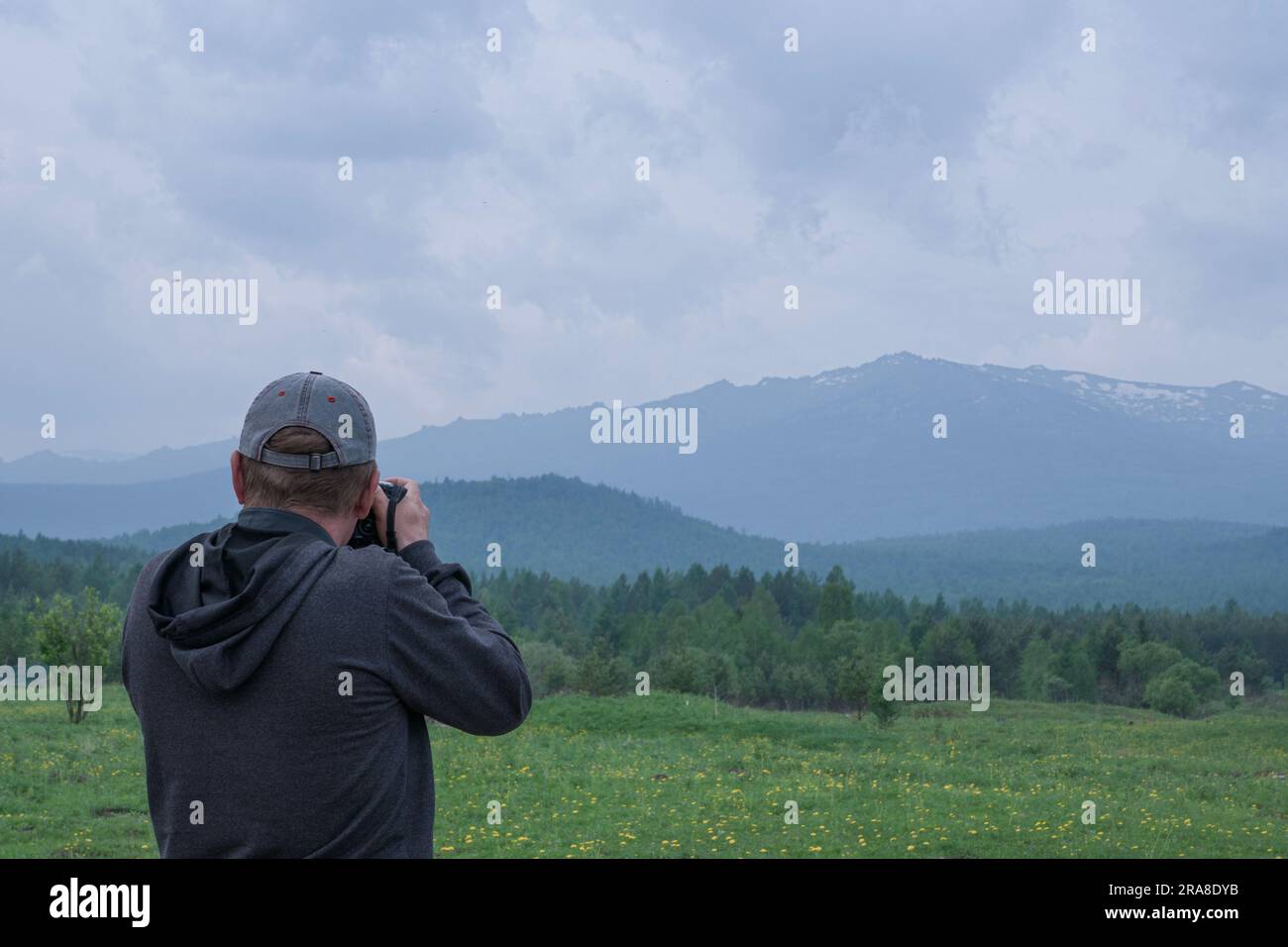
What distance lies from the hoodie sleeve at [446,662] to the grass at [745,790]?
10215 millimetres

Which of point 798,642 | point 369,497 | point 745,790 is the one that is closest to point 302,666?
point 369,497

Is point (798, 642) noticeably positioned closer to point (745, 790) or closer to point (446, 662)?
point (745, 790)

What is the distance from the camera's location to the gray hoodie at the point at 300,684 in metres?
2.22

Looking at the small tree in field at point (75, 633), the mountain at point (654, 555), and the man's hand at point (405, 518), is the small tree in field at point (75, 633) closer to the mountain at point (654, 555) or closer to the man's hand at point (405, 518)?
the man's hand at point (405, 518)

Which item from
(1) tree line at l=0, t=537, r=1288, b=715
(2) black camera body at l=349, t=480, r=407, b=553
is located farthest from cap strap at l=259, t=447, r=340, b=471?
(1) tree line at l=0, t=537, r=1288, b=715

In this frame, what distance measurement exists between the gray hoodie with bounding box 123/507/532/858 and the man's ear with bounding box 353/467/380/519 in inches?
5.4

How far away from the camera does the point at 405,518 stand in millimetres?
2504

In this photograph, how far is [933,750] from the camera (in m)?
22.1

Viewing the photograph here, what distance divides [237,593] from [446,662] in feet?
1.39

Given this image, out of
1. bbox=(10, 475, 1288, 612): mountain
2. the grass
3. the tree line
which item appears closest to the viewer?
the grass

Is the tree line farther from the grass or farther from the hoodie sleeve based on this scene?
the hoodie sleeve

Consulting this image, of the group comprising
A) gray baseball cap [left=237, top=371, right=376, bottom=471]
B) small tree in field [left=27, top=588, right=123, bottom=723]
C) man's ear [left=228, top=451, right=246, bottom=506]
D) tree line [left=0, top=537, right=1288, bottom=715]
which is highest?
gray baseball cap [left=237, top=371, right=376, bottom=471]

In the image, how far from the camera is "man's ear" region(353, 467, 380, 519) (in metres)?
2.45

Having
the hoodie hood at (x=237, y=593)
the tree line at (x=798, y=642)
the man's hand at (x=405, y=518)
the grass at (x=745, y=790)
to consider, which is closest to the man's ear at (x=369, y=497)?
the man's hand at (x=405, y=518)
